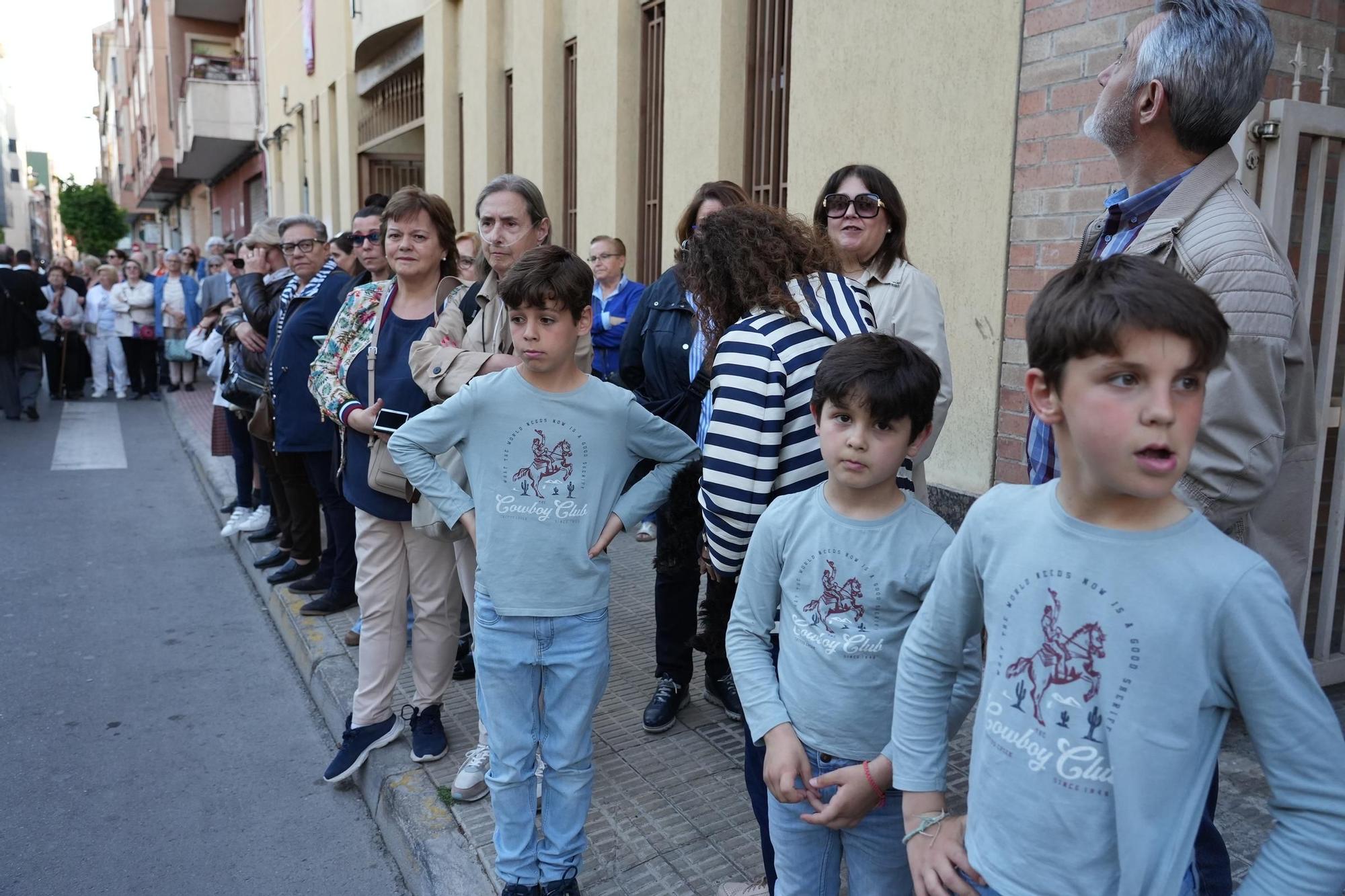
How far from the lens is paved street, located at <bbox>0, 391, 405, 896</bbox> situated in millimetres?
3285

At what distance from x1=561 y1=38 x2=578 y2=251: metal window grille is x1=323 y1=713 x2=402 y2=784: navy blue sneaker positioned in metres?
6.07

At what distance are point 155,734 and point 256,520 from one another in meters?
3.03

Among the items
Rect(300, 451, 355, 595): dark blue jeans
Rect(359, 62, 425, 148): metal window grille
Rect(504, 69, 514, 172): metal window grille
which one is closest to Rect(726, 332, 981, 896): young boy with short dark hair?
Rect(300, 451, 355, 595): dark blue jeans

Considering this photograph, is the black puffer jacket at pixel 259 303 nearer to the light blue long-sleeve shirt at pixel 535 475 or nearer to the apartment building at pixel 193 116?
the light blue long-sleeve shirt at pixel 535 475

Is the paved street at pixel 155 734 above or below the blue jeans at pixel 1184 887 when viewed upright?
below

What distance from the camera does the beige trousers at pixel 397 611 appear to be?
370cm

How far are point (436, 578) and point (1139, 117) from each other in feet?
8.99

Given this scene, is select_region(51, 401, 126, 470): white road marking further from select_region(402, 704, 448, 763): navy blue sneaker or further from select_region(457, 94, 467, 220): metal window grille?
select_region(402, 704, 448, 763): navy blue sneaker

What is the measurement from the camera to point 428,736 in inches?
145

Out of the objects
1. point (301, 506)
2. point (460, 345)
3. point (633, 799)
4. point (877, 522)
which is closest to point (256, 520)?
point (301, 506)

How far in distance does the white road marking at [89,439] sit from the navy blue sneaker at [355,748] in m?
7.73

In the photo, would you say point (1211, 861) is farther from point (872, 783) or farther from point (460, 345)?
point (460, 345)

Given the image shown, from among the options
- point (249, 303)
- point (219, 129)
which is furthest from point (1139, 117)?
point (219, 129)

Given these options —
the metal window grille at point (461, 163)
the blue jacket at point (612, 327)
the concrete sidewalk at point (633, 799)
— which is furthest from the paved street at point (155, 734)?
the metal window grille at point (461, 163)
